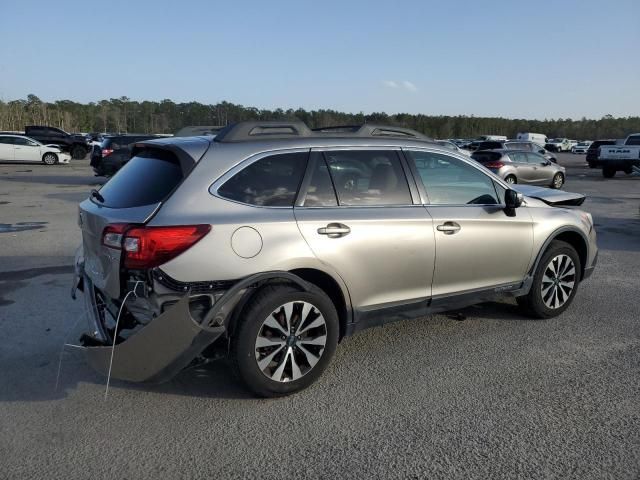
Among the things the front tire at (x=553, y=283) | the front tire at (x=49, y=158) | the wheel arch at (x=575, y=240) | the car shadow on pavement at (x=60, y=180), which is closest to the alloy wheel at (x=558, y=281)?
the front tire at (x=553, y=283)

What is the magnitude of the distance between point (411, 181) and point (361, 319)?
1180 mm

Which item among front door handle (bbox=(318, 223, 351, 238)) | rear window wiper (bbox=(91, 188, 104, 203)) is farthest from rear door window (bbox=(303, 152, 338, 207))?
rear window wiper (bbox=(91, 188, 104, 203))

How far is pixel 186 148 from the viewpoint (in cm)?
363

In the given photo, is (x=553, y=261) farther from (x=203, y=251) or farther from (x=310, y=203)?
(x=203, y=251)

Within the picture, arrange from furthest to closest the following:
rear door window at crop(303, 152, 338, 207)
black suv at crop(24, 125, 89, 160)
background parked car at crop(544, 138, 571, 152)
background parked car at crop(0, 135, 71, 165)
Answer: background parked car at crop(544, 138, 571, 152) < black suv at crop(24, 125, 89, 160) < background parked car at crop(0, 135, 71, 165) < rear door window at crop(303, 152, 338, 207)

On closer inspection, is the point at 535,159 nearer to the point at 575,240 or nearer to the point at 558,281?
the point at 575,240

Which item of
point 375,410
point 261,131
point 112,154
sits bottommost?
point 375,410

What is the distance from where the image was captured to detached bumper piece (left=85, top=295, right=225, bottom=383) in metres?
3.19

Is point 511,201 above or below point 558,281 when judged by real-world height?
above

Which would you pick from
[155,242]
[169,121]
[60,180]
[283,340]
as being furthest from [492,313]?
[169,121]

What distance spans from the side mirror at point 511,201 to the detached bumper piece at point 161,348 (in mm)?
2782

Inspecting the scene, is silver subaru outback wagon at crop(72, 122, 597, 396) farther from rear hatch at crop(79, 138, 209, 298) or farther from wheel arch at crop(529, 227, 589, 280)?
Answer: wheel arch at crop(529, 227, 589, 280)

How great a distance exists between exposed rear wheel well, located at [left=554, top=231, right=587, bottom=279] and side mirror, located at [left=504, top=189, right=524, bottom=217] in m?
0.90

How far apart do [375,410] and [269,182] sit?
5.48 feet
